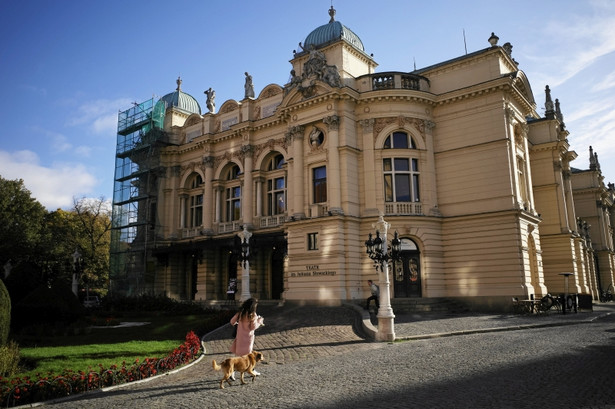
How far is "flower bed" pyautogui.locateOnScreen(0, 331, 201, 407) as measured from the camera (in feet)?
29.5

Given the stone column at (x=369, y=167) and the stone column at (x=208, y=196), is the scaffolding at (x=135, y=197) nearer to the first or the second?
the stone column at (x=208, y=196)

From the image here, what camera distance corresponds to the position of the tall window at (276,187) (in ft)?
115

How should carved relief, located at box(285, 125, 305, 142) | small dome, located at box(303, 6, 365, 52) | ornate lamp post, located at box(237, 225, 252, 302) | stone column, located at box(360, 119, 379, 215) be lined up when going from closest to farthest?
ornate lamp post, located at box(237, 225, 252, 302) → stone column, located at box(360, 119, 379, 215) → carved relief, located at box(285, 125, 305, 142) → small dome, located at box(303, 6, 365, 52)

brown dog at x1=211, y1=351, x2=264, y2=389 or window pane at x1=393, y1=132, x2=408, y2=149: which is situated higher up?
window pane at x1=393, y1=132, x2=408, y2=149

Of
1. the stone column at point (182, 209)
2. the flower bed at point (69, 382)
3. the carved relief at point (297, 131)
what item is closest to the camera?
the flower bed at point (69, 382)

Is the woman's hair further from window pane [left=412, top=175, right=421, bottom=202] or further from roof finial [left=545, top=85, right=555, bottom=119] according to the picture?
roof finial [left=545, top=85, right=555, bottom=119]

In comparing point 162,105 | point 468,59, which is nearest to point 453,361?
point 468,59

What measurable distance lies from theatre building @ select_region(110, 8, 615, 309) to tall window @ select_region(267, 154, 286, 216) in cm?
11

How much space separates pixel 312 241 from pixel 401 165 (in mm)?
7658

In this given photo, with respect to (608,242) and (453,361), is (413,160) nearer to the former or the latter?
(453,361)

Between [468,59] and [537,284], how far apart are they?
1527cm

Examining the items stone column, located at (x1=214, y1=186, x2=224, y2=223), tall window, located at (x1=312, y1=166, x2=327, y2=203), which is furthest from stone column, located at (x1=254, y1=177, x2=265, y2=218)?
tall window, located at (x1=312, y1=166, x2=327, y2=203)

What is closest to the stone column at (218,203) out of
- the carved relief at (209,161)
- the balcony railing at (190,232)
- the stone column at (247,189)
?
the carved relief at (209,161)

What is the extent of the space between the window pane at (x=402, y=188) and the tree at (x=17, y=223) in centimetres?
3473
